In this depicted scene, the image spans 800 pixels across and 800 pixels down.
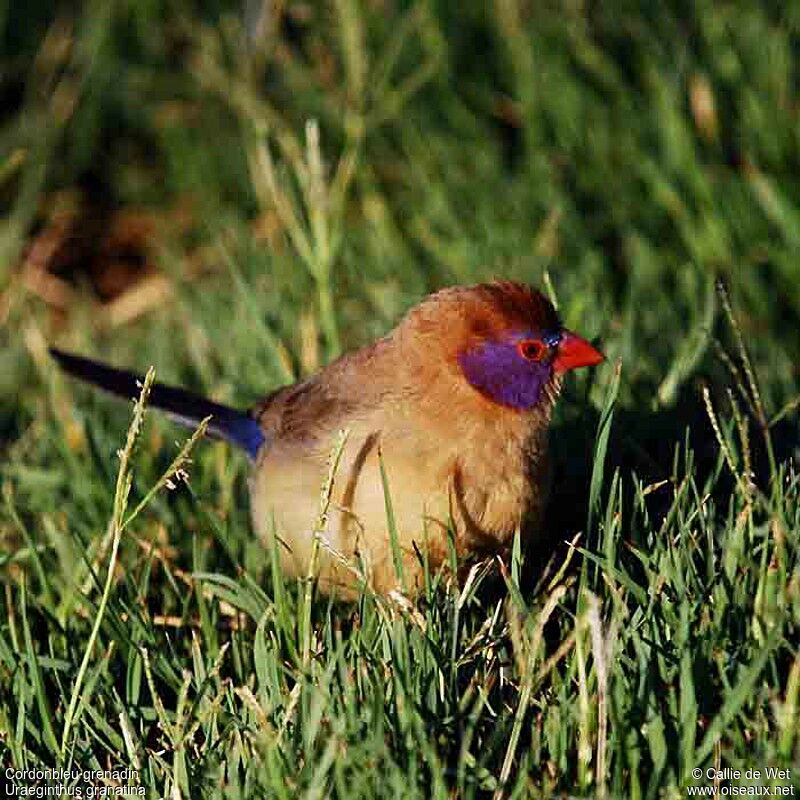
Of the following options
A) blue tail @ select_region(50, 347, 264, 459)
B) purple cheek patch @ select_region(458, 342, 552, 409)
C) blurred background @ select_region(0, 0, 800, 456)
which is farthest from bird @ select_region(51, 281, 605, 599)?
blurred background @ select_region(0, 0, 800, 456)

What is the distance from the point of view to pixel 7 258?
583 centimetres

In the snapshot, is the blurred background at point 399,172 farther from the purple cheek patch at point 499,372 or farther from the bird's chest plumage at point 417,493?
the bird's chest plumage at point 417,493

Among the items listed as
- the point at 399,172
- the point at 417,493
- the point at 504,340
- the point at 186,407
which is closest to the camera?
the point at 417,493

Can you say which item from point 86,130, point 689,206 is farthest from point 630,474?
point 86,130

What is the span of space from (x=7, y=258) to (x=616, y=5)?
8.50ft

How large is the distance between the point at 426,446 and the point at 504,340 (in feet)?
1.02

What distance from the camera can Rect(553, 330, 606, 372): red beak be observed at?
3277mm

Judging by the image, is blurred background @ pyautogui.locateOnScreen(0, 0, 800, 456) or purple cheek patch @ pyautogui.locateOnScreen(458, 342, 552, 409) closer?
purple cheek patch @ pyautogui.locateOnScreen(458, 342, 552, 409)

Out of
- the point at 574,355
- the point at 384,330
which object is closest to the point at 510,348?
the point at 574,355

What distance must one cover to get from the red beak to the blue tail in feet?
2.87

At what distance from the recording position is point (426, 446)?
3094 mm

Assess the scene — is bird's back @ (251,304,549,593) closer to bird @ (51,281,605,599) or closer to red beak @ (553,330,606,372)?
bird @ (51,281,605,599)

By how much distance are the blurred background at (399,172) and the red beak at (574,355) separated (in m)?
0.55

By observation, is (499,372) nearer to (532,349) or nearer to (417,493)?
(532,349)
